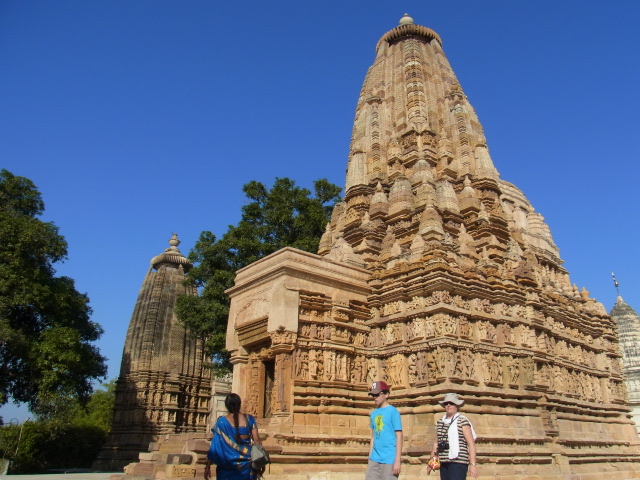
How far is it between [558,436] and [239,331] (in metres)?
9.42

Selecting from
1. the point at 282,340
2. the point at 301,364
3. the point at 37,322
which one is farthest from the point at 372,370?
the point at 37,322

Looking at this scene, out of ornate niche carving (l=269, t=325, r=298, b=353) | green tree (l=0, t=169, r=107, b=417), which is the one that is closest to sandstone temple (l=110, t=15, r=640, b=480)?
ornate niche carving (l=269, t=325, r=298, b=353)

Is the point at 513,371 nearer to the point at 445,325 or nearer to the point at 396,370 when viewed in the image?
the point at 445,325

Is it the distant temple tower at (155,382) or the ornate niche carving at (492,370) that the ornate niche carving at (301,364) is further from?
the distant temple tower at (155,382)

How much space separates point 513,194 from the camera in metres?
25.4

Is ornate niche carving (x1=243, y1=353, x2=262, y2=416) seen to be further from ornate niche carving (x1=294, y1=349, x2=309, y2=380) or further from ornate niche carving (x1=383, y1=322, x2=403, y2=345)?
ornate niche carving (x1=383, y1=322, x2=403, y2=345)

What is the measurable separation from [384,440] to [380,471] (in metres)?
0.36

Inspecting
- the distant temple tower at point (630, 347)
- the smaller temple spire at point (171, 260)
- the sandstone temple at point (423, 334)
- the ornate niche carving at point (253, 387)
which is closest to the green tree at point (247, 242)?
the sandstone temple at point (423, 334)

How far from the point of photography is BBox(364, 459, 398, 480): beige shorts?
19.8 feet

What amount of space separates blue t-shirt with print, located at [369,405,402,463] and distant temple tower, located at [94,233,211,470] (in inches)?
988

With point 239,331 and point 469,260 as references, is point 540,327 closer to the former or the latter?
point 469,260

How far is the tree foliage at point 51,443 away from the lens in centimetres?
2533

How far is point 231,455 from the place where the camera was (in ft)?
17.5

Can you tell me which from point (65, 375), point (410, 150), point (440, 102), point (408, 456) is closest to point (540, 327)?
point (408, 456)
